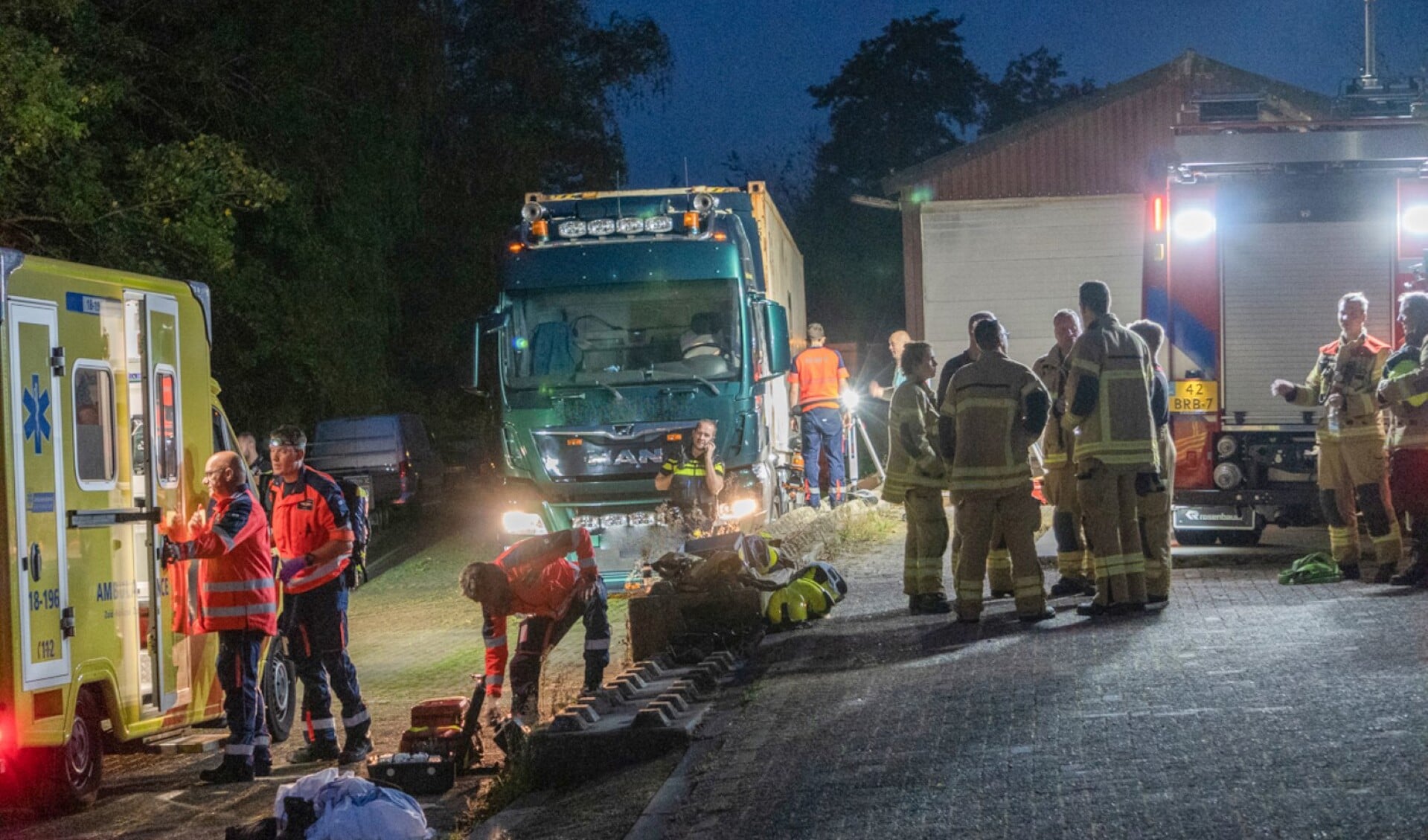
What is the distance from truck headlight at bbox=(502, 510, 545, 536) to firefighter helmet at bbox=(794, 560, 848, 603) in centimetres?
366

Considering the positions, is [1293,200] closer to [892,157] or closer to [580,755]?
A: [580,755]

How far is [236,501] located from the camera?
29.4ft

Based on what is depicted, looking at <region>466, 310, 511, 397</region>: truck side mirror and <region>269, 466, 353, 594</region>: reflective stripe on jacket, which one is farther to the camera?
<region>466, 310, 511, 397</region>: truck side mirror

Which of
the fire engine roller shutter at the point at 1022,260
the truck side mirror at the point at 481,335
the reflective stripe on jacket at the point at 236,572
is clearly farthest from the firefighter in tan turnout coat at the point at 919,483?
the fire engine roller shutter at the point at 1022,260

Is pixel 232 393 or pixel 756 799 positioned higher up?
pixel 232 393

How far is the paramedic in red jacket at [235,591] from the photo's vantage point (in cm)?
885

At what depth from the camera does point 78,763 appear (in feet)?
26.7

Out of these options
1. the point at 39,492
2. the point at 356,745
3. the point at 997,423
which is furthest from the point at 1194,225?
the point at 39,492

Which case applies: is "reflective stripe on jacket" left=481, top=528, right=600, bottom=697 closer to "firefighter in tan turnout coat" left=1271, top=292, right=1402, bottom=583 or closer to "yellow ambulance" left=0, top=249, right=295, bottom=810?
"yellow ambulance" left=0, top=249, right=295, bottom=810

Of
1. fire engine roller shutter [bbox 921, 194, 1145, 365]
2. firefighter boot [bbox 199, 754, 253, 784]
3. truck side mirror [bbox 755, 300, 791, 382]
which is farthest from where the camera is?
fire engine roller shutter [bbox 921, 194, 1145, 365]

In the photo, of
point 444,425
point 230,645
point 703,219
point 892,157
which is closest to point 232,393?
point 444,425

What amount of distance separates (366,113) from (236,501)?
2121 cm

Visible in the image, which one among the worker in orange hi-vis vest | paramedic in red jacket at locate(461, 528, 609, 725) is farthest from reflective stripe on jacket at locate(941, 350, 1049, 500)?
the worker in orange hi-vis vest

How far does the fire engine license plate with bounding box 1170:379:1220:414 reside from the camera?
41.9 ft
